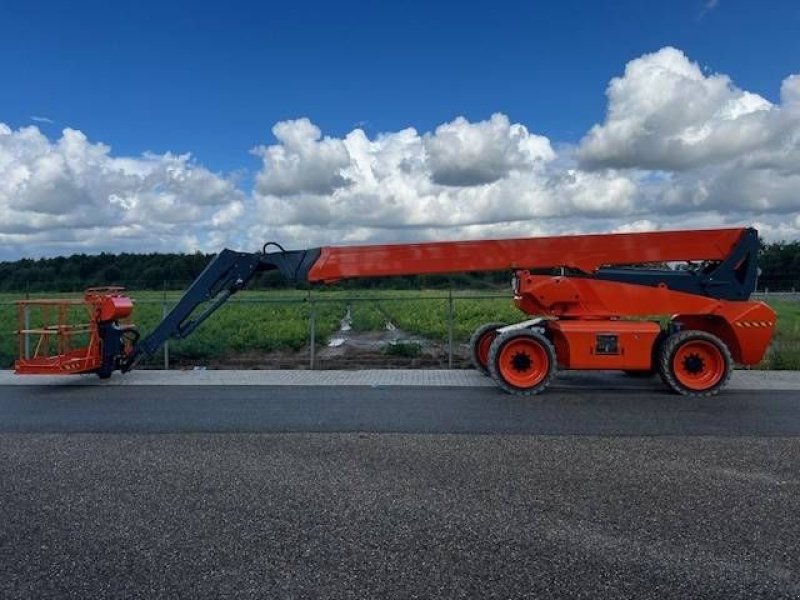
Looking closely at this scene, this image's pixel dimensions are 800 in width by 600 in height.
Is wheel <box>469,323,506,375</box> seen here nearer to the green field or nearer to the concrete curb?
the concrete curb

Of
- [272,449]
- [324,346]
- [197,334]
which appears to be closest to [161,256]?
[197,334]

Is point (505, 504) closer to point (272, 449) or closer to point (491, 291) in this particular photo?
point (272, 449)

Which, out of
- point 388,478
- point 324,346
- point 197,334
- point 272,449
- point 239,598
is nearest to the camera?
point 239,598

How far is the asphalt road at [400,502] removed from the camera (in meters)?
4.56

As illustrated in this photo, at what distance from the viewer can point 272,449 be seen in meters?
7.63

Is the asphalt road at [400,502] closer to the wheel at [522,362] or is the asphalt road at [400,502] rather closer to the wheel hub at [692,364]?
the wheel at [522,362]

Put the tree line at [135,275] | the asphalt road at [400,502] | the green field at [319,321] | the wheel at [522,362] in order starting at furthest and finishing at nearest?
the tree line at [135,275]
the green field at [319,321]
the wheel at [522,362]
the asphalt road at [400,502]

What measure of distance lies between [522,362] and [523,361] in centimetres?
2

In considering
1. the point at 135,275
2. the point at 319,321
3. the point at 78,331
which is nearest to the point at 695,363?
the point at 78,331

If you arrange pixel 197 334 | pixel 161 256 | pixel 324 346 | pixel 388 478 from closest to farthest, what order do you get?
1. pixel 388 478
2. pixel 324 346
3. pixel 197 334
4. pixel 161 256

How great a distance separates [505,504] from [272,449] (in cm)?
269

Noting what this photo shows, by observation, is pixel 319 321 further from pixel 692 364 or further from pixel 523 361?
pixel 692 364

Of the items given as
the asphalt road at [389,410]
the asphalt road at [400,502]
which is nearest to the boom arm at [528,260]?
the asphalt road at [389,410]

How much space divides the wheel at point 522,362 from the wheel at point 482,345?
1.30 m
